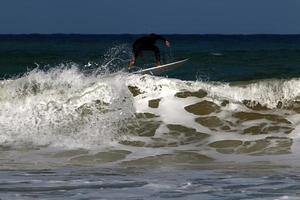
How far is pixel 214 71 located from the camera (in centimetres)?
2381

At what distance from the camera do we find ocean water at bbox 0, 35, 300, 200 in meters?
7.71

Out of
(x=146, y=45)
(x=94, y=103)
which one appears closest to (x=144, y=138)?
(x=94, y=103)

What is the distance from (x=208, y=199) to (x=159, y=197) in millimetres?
472

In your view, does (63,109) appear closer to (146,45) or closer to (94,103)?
(94,103)

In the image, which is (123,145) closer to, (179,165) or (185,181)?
(179,165)

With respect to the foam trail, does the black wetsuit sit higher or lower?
higher

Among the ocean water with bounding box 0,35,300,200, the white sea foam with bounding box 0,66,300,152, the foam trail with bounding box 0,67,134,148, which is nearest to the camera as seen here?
the ocean water with bounding box 0,35,300,200

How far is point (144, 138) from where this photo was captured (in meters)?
11.6

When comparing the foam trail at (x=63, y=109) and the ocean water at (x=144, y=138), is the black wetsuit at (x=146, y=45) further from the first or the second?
the foam trail at (x=63, y=109)

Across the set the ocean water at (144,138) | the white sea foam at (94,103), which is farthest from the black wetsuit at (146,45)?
the white sea foam at (94,103)

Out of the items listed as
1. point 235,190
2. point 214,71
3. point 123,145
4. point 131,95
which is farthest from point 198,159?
point 214,71

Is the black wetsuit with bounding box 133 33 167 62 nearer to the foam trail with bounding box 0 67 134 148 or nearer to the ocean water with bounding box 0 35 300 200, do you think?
the ocean water with bounding box 0 35 300 200

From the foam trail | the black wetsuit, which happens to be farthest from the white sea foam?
the black wetsuit

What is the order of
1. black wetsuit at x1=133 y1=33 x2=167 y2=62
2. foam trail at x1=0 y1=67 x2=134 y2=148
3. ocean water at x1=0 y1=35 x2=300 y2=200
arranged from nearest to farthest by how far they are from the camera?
ocean water at x1=0 y1=35 x2=300 y2=200 < foam trail at x1=0 y1=67 x2=134 y2=148 < black wetsuit at x1=133 y1=33 x2=167 y2=62
